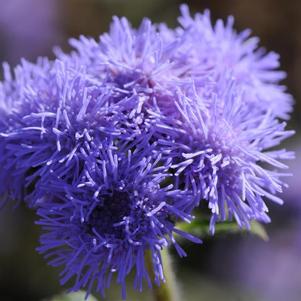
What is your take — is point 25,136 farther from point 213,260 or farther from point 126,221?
point 213,260

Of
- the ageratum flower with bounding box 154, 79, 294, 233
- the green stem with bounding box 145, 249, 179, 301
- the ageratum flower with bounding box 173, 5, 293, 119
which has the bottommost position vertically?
the green stem with bounding box 145, 249, 179, 301

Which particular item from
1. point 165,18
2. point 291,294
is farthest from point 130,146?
point 165,18

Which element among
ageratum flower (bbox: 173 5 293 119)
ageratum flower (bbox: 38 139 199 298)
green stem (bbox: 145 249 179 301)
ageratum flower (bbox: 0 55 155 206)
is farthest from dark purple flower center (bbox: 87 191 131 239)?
ageratum flower (bbox: 173 5 293 119)

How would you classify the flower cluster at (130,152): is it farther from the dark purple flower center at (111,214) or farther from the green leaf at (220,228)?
the green leaf at (220,228)

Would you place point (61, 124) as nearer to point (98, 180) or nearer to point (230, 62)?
point (98, 180)

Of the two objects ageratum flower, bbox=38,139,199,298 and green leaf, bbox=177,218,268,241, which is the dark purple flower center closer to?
ageratum flower, bbox=38,139,199,298

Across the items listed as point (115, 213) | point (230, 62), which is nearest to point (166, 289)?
point (115, 213)

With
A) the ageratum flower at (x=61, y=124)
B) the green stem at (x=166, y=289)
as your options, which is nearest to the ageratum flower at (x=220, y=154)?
the ageratum flower at (x=61, y=124)

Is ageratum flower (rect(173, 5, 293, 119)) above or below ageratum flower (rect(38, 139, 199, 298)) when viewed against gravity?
above
